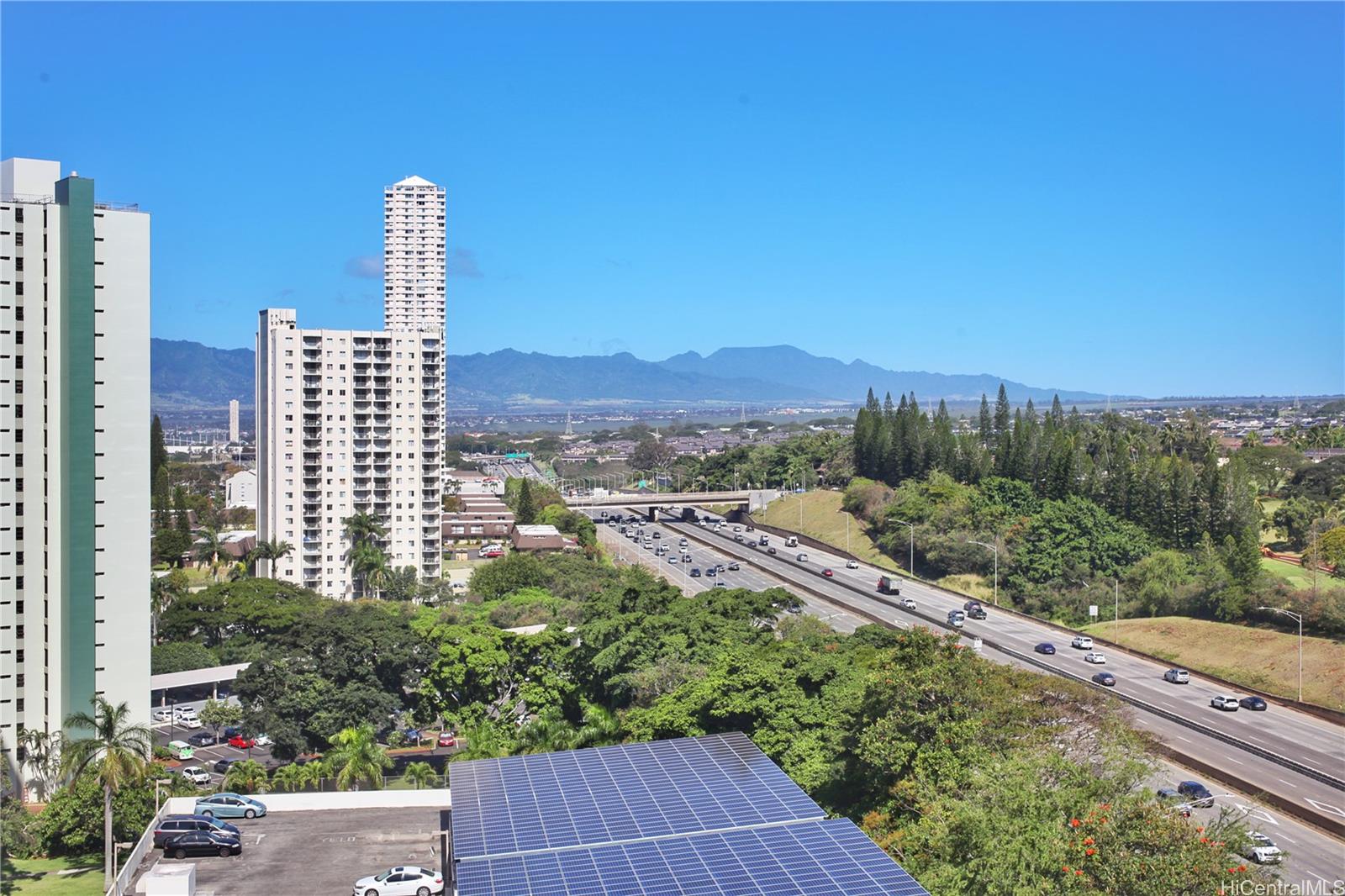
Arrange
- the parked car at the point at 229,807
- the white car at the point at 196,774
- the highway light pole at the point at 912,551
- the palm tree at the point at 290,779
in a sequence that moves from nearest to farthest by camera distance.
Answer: the parked car at the point at 229,807, the palm tree at the point at 290,779, the white car at the point at 196,774, the highway light pole at the point at 912,551

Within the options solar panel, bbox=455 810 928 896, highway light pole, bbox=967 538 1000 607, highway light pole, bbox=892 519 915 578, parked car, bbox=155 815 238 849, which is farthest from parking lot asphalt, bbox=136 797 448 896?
highway light pole, bbox=892 519 915 578

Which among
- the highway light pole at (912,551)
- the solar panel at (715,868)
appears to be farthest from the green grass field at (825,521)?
the solar panel at (715,868)

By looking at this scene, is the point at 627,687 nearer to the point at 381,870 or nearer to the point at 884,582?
the point at 381,870

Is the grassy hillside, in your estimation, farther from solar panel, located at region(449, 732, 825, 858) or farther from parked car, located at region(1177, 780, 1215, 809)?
solar panel, located at region(449, 732, 825, 858)

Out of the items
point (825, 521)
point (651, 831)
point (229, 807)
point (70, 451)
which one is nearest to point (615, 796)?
point (651, 831)

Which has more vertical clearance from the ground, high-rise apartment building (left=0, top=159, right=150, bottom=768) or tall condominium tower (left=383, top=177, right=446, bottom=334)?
tall condominium tower (left=383, top=177, right=446, bottom=334)

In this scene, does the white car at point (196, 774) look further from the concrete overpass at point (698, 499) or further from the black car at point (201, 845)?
the concrete overpass at point (698, 499)

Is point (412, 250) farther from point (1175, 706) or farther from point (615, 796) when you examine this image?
point (615, 796)
